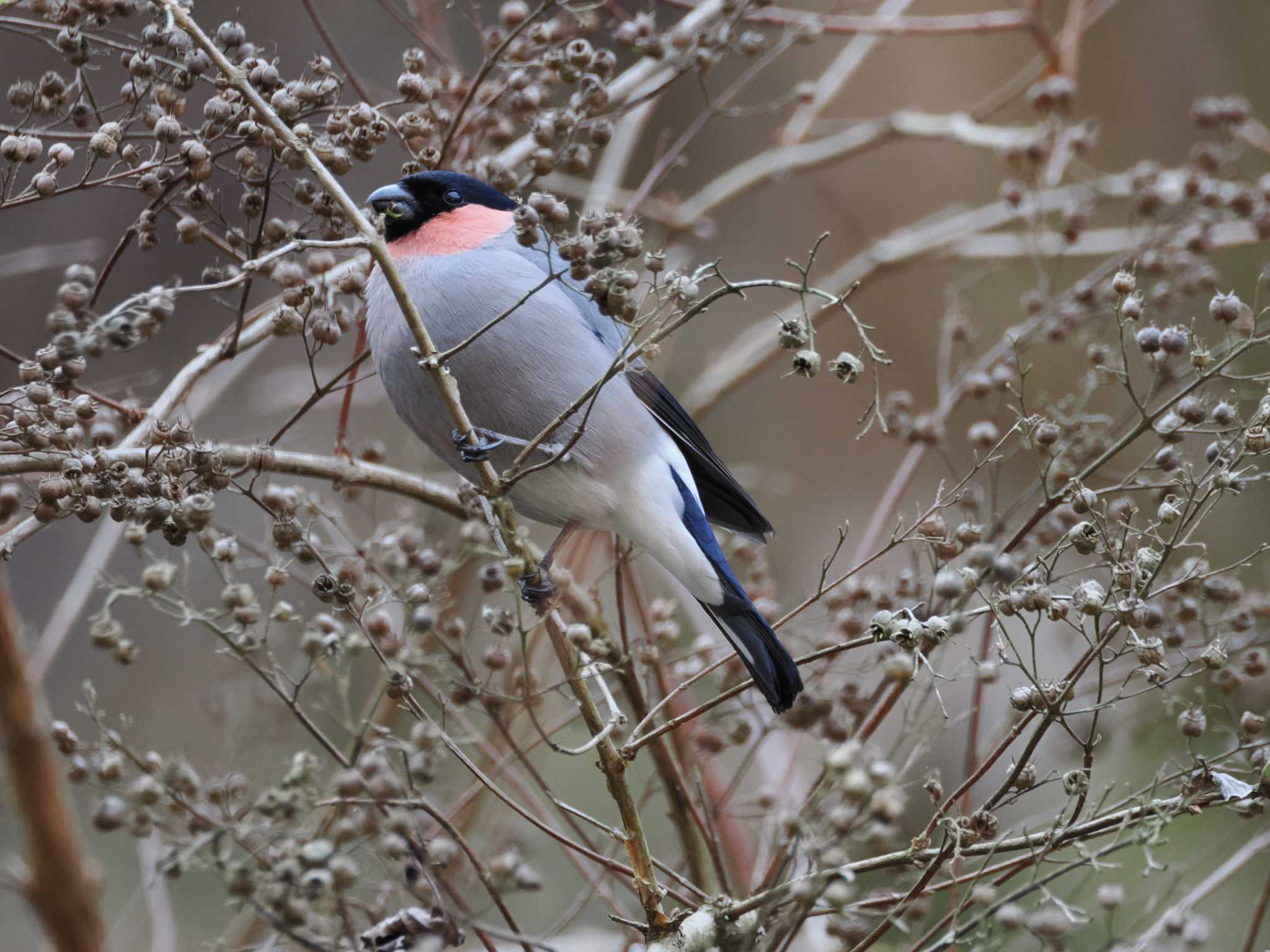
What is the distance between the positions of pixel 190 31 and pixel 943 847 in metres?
1.42

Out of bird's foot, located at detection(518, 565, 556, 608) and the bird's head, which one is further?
the bird's head

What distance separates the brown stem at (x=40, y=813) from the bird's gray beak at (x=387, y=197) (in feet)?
6.60

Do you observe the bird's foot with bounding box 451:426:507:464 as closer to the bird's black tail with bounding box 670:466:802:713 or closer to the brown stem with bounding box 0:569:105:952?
the bird's black tail with bounding box 670:466:802:713

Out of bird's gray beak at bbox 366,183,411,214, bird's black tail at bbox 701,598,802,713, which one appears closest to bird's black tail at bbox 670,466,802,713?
bird's black tail at bbox 701,598,802,713

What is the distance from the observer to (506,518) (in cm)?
184

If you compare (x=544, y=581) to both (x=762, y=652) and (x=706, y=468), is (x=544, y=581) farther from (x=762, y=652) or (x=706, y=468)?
(x=706, y=468)

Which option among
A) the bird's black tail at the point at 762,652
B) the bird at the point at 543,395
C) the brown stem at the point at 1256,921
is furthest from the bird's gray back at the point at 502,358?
the brown stem at the point at 1256,921

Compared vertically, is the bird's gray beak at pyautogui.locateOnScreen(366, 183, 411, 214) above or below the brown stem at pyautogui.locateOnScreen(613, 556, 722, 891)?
above

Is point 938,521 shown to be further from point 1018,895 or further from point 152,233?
point 152,233

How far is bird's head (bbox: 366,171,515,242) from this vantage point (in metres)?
2.72

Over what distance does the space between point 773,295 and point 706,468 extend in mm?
2778

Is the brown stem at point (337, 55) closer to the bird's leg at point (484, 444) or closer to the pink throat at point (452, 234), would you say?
the pink throat at point (452, 234)

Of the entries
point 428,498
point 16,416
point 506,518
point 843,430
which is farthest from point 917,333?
point 16,416

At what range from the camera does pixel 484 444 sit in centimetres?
262
